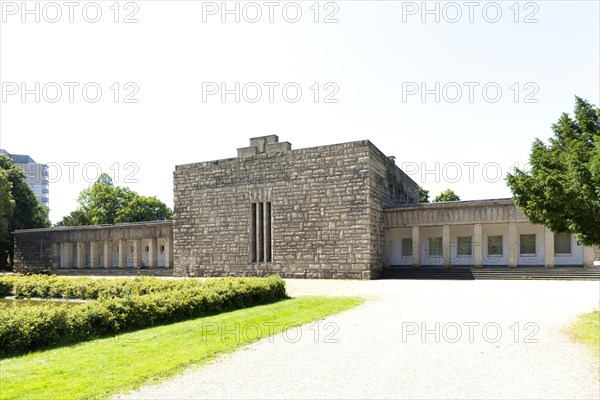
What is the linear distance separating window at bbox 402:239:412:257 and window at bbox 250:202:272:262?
959 cm

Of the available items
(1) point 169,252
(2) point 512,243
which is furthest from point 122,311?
(1) point 169,252

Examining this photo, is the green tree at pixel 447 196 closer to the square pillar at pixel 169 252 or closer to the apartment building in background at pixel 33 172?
the square pillar at pixel 169 252

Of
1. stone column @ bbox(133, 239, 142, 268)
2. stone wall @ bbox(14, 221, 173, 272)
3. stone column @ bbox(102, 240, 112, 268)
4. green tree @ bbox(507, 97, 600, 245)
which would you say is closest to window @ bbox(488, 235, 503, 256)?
green tree @ bbox(507, 97, 600, 245)

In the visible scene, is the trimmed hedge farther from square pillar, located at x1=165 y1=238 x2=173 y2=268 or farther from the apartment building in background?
the apartment building in background

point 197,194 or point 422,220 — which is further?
point 197,194

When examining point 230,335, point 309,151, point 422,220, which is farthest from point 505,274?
point 230,335

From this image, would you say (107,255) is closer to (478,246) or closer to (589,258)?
(478,246)

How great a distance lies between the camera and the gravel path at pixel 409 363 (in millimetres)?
5969

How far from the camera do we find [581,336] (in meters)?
9.02

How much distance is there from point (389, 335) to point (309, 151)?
61.7 ft

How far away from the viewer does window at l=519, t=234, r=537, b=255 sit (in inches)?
1128

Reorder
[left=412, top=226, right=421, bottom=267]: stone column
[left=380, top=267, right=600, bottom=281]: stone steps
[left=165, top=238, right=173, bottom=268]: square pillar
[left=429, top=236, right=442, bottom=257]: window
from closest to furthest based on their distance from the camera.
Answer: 1. [left=380, top=267, right=600, bottom=281]: stone steps
2. [left=412, top=226, right=421, bottom=267]: stone column
3. [left=429, top=236, right=442, bottom=257]: window
4. [left=165, top=238, right=173, bottom=268]: square pillar

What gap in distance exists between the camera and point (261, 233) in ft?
95.3

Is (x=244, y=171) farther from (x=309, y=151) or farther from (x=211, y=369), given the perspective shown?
(x=211, y=369)
